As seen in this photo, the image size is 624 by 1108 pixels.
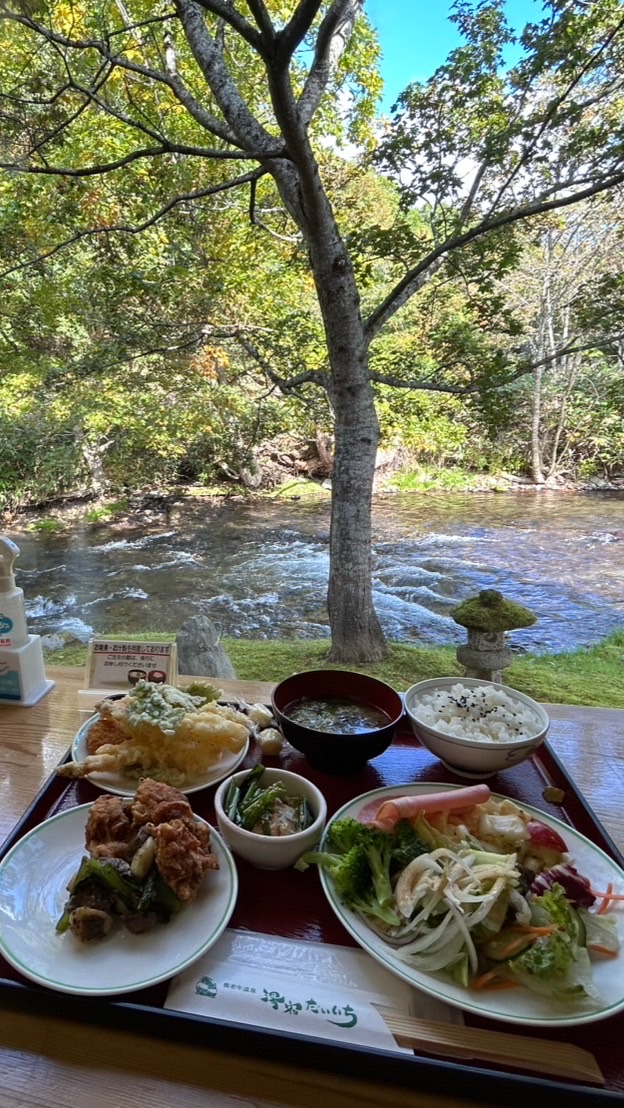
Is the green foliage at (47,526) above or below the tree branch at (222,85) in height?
below

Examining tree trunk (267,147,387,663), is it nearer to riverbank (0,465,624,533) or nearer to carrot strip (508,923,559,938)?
carrot strip (508,923,559,938)

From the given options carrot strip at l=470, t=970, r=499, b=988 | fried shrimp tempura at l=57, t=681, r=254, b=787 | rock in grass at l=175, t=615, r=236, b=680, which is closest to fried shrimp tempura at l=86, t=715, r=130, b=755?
fried shrimp tempura at l=57, t=681, r=254, b=787

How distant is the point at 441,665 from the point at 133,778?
7.13ft

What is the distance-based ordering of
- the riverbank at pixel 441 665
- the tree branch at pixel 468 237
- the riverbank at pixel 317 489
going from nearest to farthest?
the tree branch at pixel 468 237
the riverbank at pixel 441 665
the riverbank at pixel 317 489

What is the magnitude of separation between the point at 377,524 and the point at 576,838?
16.5 feet

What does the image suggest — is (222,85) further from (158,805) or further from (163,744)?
(158,805)

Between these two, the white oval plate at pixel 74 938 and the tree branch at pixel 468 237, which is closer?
the white oval plate at pixel 74 938

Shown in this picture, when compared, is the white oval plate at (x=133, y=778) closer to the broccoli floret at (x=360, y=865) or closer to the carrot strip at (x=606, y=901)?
the broccoli floret at (x=360, y=865)

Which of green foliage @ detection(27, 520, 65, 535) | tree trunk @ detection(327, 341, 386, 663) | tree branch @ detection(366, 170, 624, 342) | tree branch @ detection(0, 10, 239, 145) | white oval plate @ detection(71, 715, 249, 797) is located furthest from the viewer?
green foliage @ detection(27, 520, 65, 535)

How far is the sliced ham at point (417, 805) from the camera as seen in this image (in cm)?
73

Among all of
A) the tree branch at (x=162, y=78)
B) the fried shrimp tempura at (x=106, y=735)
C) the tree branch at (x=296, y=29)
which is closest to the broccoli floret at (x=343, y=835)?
the fried shrimp tempura at (x=106, y=735)

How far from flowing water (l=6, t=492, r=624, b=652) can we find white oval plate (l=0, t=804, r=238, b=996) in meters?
2.90

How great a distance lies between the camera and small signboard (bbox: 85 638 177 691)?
1120mm

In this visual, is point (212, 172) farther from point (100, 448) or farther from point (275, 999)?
point (275, 999)
